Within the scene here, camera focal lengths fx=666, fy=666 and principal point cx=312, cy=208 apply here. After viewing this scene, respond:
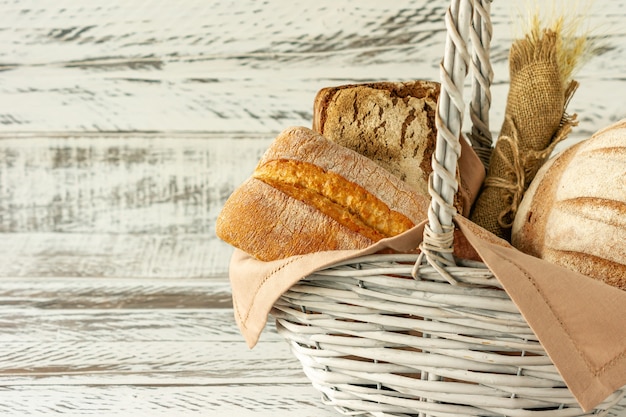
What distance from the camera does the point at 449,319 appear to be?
2.09 feet

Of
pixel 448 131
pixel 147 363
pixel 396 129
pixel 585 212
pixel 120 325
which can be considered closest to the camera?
pixel 448 131

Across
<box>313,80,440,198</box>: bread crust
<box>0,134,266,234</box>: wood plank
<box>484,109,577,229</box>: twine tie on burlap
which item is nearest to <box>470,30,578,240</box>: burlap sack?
<box>484,109,577,229</box>: twine tie on burlap

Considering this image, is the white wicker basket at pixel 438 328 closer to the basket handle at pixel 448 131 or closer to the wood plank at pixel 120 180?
the basket handle at pixel 448 131

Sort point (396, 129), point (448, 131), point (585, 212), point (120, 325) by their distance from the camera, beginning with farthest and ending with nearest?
point (120, 325)
point (396, 129)
point (585, 212)
point (448, 131)

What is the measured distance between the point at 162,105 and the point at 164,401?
2.84 feet

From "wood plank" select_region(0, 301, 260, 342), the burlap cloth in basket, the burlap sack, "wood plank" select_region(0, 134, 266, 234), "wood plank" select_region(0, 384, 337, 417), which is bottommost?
"wood plank" select_region(0, 301, 260, 342)

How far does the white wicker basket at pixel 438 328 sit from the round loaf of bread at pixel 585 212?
0.14 m

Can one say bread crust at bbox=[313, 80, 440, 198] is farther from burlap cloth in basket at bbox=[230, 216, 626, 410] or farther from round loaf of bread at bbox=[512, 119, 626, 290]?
burlap cloth in basket at bbox=[230, 216, 626, 410]

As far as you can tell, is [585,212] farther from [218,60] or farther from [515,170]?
[218,60]

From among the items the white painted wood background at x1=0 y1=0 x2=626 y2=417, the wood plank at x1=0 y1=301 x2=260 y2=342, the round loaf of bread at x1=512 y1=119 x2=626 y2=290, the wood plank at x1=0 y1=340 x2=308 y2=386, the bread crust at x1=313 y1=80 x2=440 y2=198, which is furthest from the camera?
the white painted wood background at x1=0 y1=0 x2=626 y2=417

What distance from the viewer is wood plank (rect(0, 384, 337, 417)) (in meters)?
0.90

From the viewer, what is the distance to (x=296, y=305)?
742 mm

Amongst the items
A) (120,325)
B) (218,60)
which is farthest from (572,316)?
(218,60)

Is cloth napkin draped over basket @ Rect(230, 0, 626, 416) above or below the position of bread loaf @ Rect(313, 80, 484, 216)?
below
